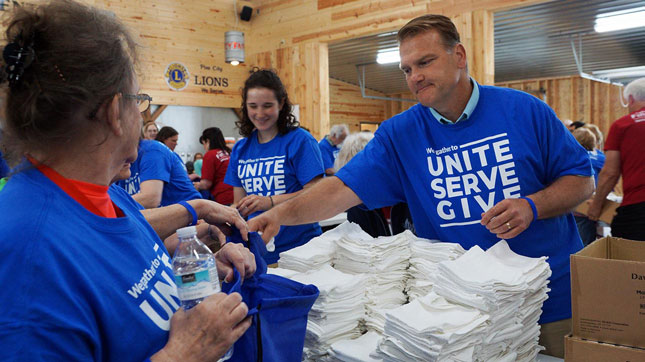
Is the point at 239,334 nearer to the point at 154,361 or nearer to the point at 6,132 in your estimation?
the point at 154,361

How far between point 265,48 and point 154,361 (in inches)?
384

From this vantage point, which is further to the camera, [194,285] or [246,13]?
[246,13]

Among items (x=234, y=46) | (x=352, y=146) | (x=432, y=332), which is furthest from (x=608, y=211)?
(x=234, y=46)

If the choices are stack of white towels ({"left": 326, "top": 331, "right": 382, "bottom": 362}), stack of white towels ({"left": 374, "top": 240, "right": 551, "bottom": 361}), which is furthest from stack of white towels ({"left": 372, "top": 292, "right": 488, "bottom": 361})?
stack of white towels ({"left": 326, "top": 331, "right": 382, "bottom": 362})

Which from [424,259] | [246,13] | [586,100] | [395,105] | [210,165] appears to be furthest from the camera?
[395,105]

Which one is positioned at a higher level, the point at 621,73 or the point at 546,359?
the point at 621,73

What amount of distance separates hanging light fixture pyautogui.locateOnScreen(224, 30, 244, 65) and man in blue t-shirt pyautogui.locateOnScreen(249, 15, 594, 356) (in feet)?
28.1

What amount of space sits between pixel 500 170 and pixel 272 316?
3.47ft

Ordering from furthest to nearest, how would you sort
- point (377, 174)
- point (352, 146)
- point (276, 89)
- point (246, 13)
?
1. point (246, 13)
2. point (352, 146)
3. point (276, 89)
4. point (377, 174)

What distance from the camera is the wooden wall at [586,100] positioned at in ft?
40.9

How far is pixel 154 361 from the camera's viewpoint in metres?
0.96

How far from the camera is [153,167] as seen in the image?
3.40 meters

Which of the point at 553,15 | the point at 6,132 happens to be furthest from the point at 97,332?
the point at 553,15

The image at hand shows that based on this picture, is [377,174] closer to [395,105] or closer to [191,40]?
[191,40]
